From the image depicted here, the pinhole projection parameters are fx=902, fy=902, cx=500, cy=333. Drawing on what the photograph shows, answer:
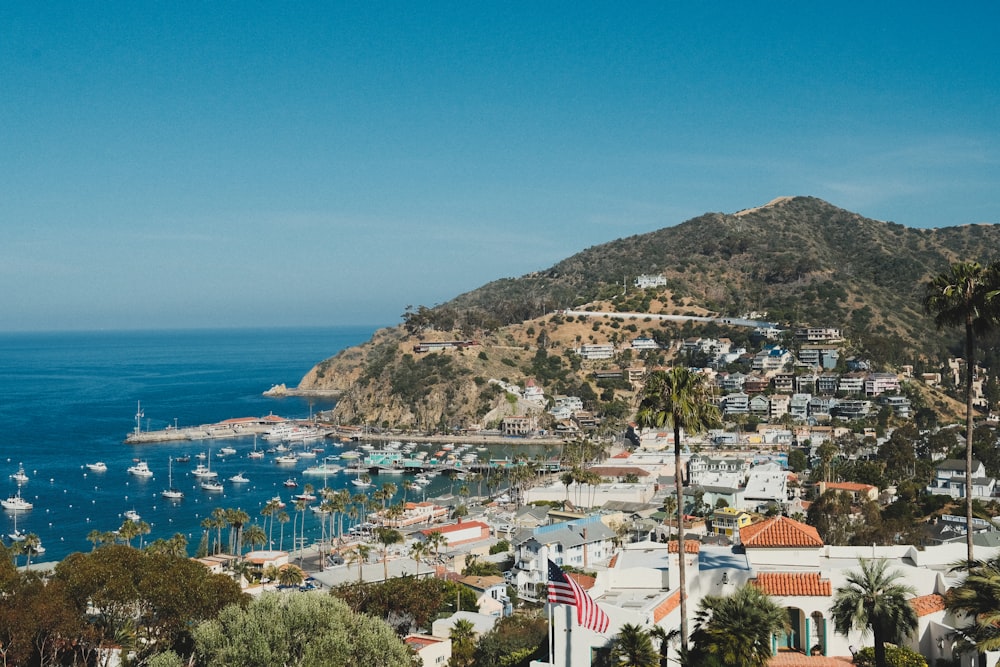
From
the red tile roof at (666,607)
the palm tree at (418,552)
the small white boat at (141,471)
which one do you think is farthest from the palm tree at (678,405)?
the small white boat at (141,471)

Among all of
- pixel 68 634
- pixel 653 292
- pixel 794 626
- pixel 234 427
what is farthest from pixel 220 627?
pixel 653 292

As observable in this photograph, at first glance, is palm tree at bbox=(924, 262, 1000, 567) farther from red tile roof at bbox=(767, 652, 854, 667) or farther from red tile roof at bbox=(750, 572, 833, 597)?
red tile roof at bbox=(767, 652, 854, 667)

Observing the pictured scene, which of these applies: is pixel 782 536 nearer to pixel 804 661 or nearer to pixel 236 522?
pixel 804 661

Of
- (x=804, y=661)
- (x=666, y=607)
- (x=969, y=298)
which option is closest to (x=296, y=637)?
(x=666, y=607)

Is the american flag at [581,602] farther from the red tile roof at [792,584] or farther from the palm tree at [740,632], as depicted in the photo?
the red tile roof at [792,584]

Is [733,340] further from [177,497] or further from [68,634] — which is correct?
[68,634]
